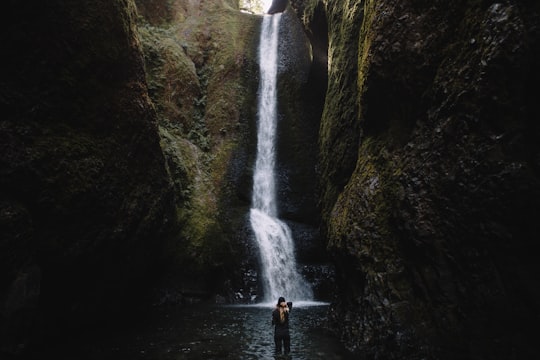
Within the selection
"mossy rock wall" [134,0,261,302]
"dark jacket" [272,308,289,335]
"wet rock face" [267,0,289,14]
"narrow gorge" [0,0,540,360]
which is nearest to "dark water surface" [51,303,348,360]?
"narrow gorge" [0,0,540,360]

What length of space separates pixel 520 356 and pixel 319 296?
39.1 feet

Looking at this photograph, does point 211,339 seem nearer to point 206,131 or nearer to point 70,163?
point 70,163

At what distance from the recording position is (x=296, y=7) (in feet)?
72.3

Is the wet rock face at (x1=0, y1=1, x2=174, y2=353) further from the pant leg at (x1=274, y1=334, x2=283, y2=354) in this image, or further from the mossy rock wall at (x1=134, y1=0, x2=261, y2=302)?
the mossy rock wall at (x1=134, y1=0, x2=261, y2=302)

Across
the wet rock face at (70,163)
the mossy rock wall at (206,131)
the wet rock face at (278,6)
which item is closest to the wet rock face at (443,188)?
the wet rock face at (70,163)

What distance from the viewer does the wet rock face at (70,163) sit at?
255 inches

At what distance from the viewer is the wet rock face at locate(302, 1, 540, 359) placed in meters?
4.92

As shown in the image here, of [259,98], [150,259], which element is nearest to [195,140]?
[259,98]

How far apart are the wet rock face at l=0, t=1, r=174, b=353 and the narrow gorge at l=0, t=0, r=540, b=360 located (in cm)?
4

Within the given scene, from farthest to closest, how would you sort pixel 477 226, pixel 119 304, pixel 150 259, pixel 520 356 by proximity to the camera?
pixel 150 259 → pixel 119 304 → pixel 477 226 → pixel 520 356

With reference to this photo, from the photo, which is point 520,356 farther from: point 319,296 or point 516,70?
point 319,296

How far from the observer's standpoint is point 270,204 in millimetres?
19938

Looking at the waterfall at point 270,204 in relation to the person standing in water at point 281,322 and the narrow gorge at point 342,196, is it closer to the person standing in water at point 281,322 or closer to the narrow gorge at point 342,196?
the narrow gorge at point 342,196

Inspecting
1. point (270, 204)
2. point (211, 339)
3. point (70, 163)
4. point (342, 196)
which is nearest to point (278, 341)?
point (211, 339)
